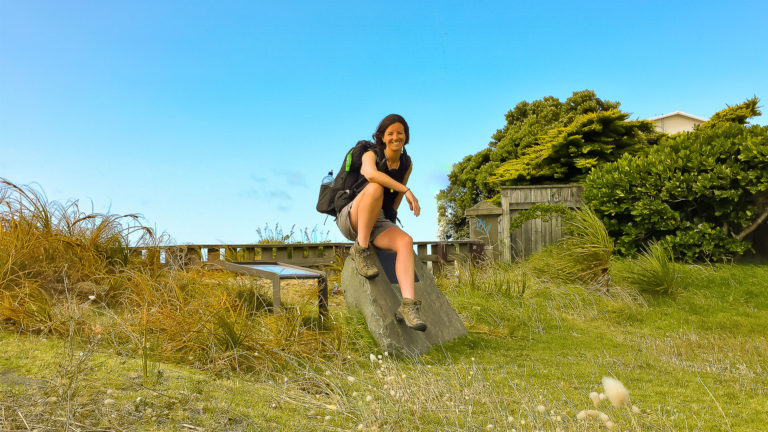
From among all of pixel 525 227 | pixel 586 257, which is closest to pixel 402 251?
pixel 586 257

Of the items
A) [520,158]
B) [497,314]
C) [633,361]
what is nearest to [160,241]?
[497,314]

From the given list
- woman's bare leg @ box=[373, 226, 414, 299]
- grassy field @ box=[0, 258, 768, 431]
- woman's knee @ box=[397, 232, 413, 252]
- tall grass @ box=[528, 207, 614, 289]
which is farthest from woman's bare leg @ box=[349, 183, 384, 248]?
tall grass @ box=[528, 207, 614, 289]

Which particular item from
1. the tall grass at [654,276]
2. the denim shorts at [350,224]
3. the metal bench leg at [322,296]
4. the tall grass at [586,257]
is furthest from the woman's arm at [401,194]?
the tall grass at [654,276]

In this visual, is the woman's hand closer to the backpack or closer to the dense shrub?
the backpack

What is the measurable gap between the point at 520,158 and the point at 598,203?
7087 mm

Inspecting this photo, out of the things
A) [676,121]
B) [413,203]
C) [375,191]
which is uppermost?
[676,121]

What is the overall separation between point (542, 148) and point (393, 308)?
449 inches

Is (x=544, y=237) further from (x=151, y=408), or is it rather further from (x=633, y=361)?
(x=151, y=408)

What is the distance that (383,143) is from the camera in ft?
13.5

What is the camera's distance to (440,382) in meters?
2.98

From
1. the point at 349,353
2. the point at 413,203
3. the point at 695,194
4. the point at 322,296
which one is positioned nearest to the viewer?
the point at 413,203

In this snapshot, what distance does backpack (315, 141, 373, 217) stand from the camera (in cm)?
420

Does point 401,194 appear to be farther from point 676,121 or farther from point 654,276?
point 676,121

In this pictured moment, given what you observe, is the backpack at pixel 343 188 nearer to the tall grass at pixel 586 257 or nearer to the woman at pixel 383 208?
the woman at pixel 383 208
